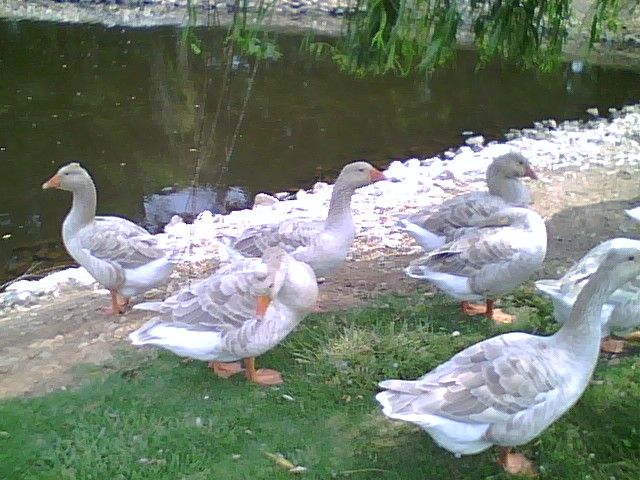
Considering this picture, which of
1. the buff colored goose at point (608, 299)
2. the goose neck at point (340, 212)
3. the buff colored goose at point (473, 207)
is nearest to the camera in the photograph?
the buff colored goose at point (608, 299)

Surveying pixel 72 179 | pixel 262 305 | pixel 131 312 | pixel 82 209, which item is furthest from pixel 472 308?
pixel 72 179

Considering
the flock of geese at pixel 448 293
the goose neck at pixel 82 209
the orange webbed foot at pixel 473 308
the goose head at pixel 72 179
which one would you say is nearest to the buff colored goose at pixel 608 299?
the flock of geese at pixel 448 293

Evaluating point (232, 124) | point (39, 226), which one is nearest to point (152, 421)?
point (39, 226)

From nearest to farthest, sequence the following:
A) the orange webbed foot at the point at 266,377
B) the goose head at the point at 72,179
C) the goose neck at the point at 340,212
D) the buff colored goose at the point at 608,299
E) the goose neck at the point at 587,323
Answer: the goose neck at the point at 587,323, the buff colored goose at the point at 608,299, the orange webbed foot at the point at 266,377, the goose neck at the point at 340,212, the goose head at the point at 72,179

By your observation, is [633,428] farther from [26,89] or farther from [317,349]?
[26,89]

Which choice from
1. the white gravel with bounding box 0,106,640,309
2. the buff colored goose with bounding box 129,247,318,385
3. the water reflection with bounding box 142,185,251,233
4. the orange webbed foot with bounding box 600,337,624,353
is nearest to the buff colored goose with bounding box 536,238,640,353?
the orange webbed foot with bounding box 600,337,624,353

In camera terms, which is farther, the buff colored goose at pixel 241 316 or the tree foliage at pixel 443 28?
the buff colored goose at pixel 241 316

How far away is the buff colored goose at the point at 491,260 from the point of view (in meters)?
4.53

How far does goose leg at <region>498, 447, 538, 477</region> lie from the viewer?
3.42 m

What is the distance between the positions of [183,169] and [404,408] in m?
7.95

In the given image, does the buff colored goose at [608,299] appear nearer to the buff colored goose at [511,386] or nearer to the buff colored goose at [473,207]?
the buff colored goose at [511,386]

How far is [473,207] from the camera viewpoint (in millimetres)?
5449

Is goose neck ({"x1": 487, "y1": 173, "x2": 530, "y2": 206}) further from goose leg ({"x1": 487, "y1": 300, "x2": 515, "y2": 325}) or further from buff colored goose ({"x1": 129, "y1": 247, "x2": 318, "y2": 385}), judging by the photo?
buff colored goose ({"x1": 129, "y1": 247, "x2": 318, "y2": 385})

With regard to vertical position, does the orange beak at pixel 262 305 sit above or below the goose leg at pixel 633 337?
above
